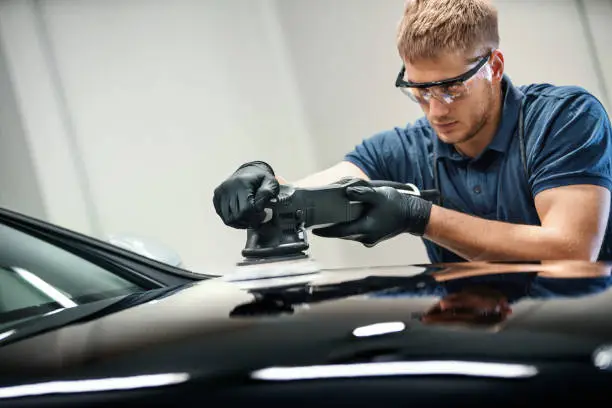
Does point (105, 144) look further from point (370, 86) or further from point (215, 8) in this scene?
point (370, 86)

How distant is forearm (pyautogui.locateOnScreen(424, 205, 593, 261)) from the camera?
61.3 inches

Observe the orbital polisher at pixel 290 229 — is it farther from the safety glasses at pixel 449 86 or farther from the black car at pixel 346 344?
the safety glasses at pixel 449 86

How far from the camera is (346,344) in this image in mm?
560

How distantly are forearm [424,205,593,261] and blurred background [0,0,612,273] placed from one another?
2.35 metres

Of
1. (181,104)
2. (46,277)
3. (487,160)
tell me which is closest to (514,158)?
(487,160)

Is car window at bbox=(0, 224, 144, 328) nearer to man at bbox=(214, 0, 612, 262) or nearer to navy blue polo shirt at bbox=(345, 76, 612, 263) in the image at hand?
man at bbox=(214, 0, 612, 262)

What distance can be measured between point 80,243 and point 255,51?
10.1 ft

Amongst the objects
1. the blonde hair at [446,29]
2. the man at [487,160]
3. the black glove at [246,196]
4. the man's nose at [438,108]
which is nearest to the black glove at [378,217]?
the man at [487,160]

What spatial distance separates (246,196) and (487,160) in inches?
32.8

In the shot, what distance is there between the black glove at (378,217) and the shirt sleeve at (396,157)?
403mm

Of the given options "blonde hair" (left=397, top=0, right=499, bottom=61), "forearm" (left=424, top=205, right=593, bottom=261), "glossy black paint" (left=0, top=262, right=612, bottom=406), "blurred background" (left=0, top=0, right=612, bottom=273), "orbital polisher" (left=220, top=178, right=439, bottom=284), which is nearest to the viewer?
"glossy black paint" (left=0, top=262, right=612, bottom=406)

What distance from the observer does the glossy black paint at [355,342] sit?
1.62ft

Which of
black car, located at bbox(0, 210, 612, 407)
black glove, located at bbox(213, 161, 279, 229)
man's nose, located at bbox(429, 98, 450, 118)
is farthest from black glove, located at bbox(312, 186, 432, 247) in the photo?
black car, located at bbox(0, 210, 612, 407)

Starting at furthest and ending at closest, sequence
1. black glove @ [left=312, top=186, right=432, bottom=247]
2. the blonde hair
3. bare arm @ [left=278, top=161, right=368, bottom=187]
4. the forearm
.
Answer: bare arm @ [left=278, top=161, right=368, bottom=187], the blonde hair, the forearm, black glove @ [left=312, top=186, right=432, bottom=247]
